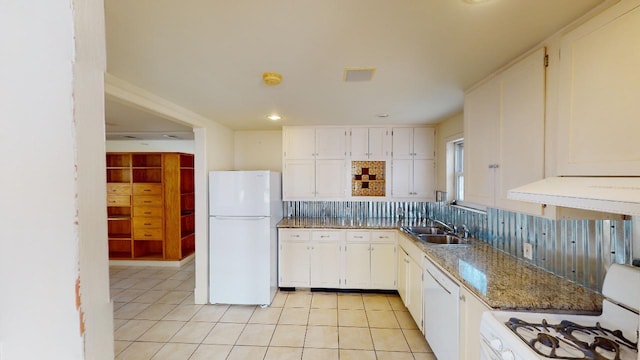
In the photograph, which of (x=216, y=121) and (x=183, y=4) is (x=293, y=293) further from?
(x=183, y=4)

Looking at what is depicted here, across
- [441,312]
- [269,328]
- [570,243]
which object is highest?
[570,243]

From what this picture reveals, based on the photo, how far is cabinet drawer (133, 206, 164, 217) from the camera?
4.34 metres

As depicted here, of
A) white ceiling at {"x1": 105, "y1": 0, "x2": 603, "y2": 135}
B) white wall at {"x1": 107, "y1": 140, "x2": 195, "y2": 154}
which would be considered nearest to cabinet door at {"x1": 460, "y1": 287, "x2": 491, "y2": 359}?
white ceiling at {"x1": 105, "y1": 0, "x2": 603, "y2": 135}

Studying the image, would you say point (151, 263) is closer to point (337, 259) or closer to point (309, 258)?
point (309, 258)

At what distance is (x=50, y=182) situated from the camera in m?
0.26

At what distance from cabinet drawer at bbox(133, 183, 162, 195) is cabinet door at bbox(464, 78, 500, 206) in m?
4.46

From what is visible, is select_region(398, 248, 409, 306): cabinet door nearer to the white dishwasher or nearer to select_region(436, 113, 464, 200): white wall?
the white dishwasher

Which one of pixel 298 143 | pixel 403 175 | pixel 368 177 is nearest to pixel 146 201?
pixel 298 143

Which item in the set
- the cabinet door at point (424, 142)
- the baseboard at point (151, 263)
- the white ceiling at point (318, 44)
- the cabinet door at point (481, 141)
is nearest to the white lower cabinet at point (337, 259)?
the cabinet door at point (424, 142)

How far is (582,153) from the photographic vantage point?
118cm

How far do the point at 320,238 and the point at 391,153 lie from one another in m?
1.51

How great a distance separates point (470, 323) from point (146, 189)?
186 inches

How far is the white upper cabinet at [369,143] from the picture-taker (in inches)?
141

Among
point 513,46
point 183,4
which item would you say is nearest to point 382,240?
point 513,46
